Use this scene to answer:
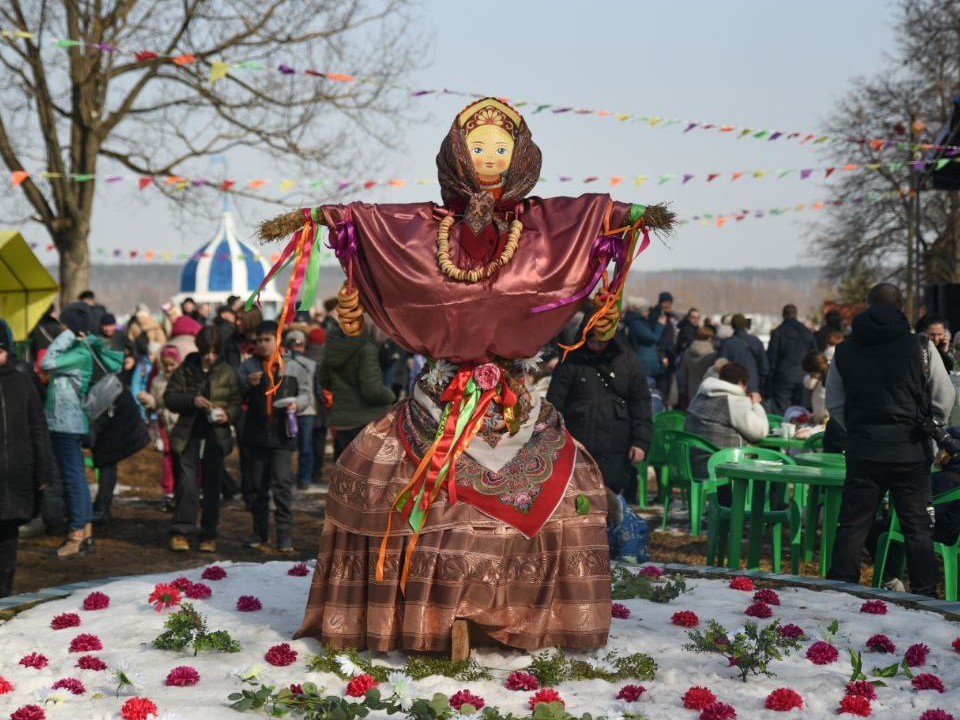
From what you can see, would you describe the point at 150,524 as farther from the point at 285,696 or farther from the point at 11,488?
the point at 285,696

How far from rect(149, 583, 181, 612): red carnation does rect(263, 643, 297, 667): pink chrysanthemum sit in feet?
3.92

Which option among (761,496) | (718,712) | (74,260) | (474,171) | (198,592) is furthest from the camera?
(74,260)

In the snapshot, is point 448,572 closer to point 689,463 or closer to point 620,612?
point 620,612

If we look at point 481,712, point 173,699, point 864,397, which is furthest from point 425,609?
point 864,397

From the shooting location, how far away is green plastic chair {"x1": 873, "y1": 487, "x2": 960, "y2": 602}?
320 inches

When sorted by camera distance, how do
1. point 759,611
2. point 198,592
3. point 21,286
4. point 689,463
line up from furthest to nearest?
1. point 21,286
2. point 689,463
3. point 198,592
4. point 759,611

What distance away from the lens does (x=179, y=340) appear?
14.0 metres

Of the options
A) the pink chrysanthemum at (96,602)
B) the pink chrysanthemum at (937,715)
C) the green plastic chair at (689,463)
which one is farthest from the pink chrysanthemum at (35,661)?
the green plastic chair at (689,463)

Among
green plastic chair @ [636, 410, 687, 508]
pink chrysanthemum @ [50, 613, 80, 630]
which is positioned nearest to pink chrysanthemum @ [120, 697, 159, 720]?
pink chrysanthemum @ [50, 613, 80, 630]

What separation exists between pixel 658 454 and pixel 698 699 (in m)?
7.18

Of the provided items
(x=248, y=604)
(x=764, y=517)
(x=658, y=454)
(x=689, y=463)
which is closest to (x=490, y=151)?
(x=248, y=604)

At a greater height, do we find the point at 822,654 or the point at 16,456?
the point at 16,456

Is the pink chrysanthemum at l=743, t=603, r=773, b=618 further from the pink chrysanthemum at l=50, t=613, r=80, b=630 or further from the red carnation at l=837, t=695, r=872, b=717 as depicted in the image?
the pink chrysanthemum at l=50, t=613, r=80, b=630

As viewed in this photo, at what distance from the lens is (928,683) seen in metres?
5.93
